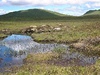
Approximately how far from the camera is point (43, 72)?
79.3 ft

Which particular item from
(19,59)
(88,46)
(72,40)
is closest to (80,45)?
(88,46)

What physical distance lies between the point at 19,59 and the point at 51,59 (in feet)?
16.3

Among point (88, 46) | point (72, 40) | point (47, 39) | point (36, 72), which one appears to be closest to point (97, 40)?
point (88, 46)

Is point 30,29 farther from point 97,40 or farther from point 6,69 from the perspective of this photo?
point 6,69

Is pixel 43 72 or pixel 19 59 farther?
pixel 19 59

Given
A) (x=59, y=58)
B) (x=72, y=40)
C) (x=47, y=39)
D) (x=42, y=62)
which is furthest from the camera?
(x=47, y=39)

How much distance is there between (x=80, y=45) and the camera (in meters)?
41.0

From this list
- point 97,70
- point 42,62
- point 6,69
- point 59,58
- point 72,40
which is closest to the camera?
point 97,70

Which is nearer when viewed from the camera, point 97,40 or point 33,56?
point 33,56

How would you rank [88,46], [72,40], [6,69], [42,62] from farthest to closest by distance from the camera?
[72,40]
[88,46]
[42,62]
[6,69]

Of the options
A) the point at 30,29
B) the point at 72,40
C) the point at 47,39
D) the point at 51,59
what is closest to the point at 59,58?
the point at 51,59

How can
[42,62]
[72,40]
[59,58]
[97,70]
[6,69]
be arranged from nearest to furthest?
[97,70] → [6,69] → [42,62] → [59,58] → [72,40]

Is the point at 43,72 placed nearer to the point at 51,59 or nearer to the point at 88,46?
the point at 51,59

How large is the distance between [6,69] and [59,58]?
8.29 metres
